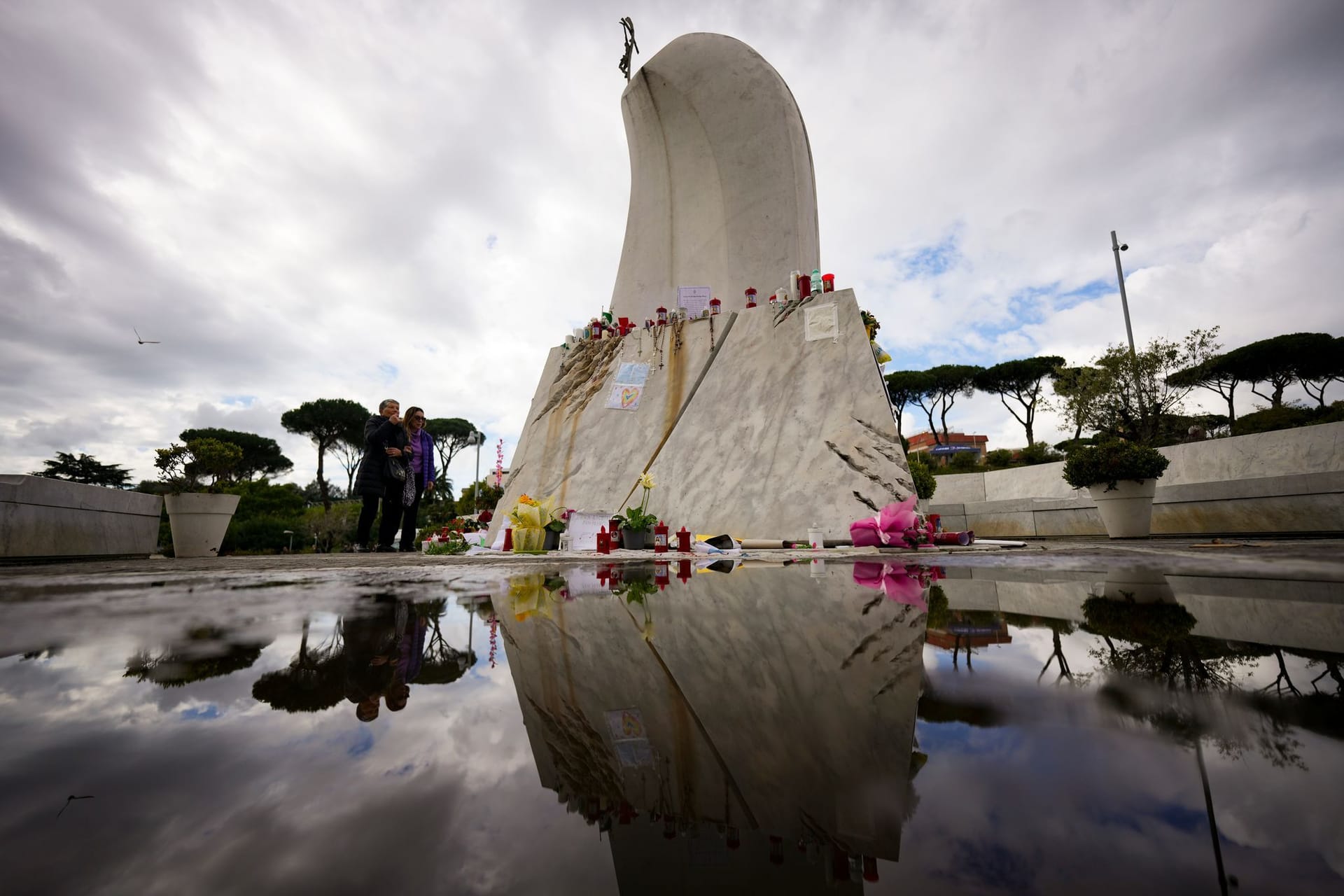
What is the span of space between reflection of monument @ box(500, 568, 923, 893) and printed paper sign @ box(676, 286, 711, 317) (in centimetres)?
875

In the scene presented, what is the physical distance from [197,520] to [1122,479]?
453 inches

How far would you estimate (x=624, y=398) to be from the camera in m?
8.54

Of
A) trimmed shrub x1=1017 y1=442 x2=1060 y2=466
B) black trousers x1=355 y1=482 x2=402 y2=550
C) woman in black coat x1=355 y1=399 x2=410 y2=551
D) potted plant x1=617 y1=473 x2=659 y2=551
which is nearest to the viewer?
potted plant x1=617 y1=473 x2=659 y2=551

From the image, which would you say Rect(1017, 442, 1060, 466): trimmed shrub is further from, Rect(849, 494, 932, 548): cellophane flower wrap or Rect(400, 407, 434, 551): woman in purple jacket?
Rect(400, 407, 434, 551): woman in purple jacket

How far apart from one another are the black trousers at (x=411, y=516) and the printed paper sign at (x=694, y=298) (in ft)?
16.3

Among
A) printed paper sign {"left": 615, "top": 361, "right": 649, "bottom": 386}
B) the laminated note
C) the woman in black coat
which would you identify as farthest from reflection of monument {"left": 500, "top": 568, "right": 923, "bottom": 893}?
the laminated note

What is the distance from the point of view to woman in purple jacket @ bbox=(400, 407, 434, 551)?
267 inches

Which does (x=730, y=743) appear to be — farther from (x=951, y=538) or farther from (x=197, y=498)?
(x=197, y=498)

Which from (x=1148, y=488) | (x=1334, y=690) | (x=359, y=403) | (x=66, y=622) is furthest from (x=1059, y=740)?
(x=359, y=403)

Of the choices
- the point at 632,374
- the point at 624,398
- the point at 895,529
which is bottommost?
the point at 895,529

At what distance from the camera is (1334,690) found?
692 millimetres

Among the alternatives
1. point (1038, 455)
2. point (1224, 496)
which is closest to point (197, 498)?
point (1224, 496)

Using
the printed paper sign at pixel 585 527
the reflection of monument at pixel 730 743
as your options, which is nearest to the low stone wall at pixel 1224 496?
the printed paper sign at pixel 585 527

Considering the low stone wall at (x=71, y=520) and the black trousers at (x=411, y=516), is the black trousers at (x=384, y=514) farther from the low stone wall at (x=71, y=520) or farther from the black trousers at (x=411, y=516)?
the low stone wall at (x=71, y=520)
